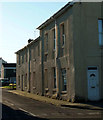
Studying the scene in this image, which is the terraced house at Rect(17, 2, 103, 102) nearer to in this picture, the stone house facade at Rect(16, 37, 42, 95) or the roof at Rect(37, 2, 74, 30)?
the roof at Rect(37, 2, 74, 30)

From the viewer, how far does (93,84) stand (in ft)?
49.4

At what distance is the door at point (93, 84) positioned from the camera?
49.0 feet

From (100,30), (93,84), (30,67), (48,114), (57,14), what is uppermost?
(57,14)

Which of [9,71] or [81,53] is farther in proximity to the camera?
[9,71]

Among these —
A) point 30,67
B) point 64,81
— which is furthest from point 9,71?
point 64,81

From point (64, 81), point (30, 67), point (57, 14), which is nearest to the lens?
point (64, 81)

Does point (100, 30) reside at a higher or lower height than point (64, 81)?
higher

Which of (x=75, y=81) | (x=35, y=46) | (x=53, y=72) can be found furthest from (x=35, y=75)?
(x=75, y=81)

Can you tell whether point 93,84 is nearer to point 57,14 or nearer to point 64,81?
point 64,81

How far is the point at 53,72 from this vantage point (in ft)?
63.8

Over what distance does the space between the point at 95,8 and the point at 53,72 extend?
6920mm

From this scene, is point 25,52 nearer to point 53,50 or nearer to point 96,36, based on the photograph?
point 53,50

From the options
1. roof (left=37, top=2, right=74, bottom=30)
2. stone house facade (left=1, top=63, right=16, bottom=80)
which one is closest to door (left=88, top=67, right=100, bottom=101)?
roof (left=37, top=2, right=74, bottom=30)

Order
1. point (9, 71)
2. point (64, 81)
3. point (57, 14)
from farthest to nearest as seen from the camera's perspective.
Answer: point (9, 71), point (57, 14), point (64, 81)
